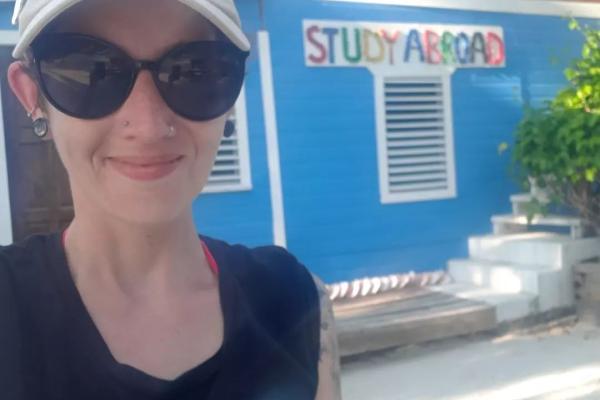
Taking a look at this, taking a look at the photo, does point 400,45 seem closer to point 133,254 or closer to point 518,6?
point 518,6

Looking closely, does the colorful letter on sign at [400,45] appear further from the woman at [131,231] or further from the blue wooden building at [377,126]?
the woman at [131,231]

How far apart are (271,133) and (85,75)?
5154 millimetres

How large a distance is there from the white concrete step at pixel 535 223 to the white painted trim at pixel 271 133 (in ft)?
7.72

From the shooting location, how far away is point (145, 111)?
1.15 metres

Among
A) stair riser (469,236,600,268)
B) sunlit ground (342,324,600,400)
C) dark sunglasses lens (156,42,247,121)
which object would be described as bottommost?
sunlit ground (342,324,600,400)

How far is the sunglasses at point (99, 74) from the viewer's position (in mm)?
1130

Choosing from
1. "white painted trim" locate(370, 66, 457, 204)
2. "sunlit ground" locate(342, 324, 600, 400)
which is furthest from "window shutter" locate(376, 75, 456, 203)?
"sunlit ground" locate(342, 324, 600, 400)

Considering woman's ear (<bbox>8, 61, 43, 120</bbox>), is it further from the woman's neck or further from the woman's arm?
the woman's arm

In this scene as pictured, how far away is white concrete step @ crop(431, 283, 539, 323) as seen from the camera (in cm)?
627

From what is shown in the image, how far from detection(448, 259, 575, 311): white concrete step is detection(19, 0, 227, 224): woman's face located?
5797 millimetres

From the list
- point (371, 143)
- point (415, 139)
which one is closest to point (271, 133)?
point (371, 143)

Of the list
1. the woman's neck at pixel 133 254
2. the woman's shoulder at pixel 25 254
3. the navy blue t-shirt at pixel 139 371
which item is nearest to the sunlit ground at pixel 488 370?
the navy blue t-shirt at pixel 139 371

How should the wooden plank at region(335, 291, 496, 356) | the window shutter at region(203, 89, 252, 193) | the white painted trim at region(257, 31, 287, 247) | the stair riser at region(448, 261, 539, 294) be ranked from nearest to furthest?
the wooden plank at region(335, 291, 496, 356) → the window shutter at region(203, 89, 252, 193) → the white painted trim at region(257, 31, 287, 247) → the stair riser at region(448, 261, 539, 294)

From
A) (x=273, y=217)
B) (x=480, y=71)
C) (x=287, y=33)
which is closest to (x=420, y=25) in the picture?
(x=480, y=71)
